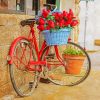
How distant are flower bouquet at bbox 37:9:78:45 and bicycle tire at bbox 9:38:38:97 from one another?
0.35m

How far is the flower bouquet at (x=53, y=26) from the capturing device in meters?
5.07

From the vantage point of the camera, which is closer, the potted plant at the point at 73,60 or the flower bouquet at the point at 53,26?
the flower bouquet at the point at 53,26

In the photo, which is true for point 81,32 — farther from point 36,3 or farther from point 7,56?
point 7,56

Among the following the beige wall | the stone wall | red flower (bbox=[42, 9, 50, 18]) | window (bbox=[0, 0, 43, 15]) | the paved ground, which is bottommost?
the paved ground

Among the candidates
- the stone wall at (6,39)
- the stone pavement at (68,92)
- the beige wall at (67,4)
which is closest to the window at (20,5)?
the stone wall at (6,39)

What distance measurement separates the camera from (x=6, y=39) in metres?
4.95

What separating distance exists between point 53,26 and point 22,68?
0.80 metres

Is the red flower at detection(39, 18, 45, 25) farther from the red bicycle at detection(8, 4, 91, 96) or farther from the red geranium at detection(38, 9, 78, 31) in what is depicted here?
the red bicycle at detection(8, 4, 91, 96)

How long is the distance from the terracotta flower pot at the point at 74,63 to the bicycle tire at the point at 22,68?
1089 millimetres

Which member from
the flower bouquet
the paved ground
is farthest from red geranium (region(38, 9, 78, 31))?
the paved ground

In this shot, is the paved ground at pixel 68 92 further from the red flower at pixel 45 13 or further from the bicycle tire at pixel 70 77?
the red flower at pixel 45 13

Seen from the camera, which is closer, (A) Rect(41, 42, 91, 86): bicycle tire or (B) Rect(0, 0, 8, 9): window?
(B) Rect(0, 0, 8, 9): window

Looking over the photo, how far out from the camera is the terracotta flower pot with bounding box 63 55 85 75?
661cm

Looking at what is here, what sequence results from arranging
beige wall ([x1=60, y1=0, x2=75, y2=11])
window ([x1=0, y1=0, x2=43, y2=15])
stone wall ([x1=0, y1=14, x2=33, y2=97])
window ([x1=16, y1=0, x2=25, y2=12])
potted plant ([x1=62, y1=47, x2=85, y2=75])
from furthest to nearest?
beige wall ([x1=60, y1=0, x2=75, y2=11]) < potted plant ([x1=62, y1=47, x2=85, y2=75]) < window ([x1=16, y1=0, x2=25, y2=12]) < window ([x1=0, y1=0, x2=43, y2=15]) < stone wall ([x1=0, y1=14, x2=33, y2=97])
